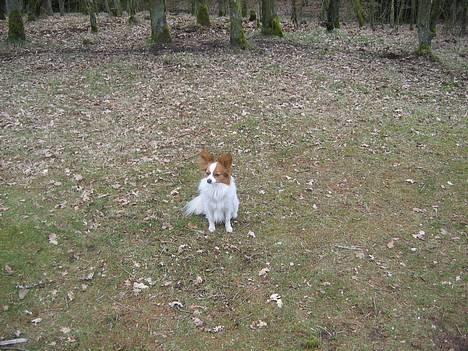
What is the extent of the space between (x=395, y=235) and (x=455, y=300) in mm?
1615

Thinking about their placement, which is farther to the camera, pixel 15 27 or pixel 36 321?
pixel 15 27

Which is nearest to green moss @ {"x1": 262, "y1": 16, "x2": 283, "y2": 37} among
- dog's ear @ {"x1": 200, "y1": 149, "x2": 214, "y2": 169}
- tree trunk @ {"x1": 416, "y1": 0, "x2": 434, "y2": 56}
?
tree trunk @ {"x1": 416, "y1": 0, "x2": 434, "y2": 56}

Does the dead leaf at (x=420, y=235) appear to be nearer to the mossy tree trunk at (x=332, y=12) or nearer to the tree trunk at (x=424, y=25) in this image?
the tree trunk at (x=424, y=25)

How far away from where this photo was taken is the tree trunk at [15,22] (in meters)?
18.6

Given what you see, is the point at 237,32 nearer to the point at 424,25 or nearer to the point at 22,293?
the point at 424,25

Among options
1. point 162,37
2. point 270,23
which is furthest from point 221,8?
point 162,37

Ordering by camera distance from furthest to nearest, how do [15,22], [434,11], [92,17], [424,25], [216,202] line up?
[92,17] < [434,11] < [15,22] < [424,25] < [216,202]

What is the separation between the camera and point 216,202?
7.38m

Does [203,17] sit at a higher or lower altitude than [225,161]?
higher

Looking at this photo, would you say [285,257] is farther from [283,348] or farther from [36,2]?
[36,2]

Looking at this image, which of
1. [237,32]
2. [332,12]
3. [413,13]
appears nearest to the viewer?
[237,32]

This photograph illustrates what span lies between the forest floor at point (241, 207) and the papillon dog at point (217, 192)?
11.1 inches

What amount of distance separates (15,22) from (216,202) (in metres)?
15.5

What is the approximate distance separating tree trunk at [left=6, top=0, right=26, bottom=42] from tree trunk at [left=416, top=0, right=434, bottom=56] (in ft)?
50.3
